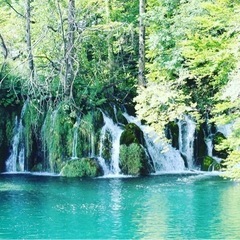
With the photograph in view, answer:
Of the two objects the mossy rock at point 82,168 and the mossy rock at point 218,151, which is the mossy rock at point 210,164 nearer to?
the mossy rock at point 218,151

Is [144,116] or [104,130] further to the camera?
[104,130]

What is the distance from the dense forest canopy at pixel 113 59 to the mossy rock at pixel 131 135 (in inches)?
23.6

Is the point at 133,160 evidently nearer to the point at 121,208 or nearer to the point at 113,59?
the point at 113,59

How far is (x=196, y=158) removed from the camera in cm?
1938

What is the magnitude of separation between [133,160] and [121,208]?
6.08 m

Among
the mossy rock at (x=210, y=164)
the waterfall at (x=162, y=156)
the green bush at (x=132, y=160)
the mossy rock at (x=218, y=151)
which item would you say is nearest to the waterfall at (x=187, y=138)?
the waterfall at (x=162, y=156)

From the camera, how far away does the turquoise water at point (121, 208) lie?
398 inches

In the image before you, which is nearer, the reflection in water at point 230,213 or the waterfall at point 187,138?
the reflection in water at point 230,213

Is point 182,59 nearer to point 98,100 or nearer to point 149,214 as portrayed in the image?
point 98,100

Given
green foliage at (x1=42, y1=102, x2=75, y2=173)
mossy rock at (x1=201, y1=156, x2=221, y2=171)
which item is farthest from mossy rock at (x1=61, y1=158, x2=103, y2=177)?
mossy rock at (x1=201, y1=156, x2=221, y2=171)

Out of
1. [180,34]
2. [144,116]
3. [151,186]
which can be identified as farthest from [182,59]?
[151,186]

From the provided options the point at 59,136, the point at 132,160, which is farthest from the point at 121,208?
the point at 59,136

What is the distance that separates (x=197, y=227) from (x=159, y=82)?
959 centimetres

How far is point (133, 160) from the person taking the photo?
1827 cm
